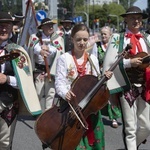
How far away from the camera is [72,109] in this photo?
4.61m

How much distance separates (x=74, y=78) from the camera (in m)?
4.91

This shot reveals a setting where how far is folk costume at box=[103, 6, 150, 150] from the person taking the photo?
5.54 m

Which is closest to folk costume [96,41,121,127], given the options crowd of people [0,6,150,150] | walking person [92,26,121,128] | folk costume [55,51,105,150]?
walking person [92,26,121,128]

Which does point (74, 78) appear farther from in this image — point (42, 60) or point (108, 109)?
point (108, 109)

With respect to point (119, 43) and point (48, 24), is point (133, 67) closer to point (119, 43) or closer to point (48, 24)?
point (119, 43)

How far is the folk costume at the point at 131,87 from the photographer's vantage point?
18.2 feet

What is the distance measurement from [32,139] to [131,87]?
225 centimetres

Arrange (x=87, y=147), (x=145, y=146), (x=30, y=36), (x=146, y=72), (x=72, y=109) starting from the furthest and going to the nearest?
(x=30, y=36), (x=145, y=146), (x=146, y=72), (x=87, y=147), (x=72, y=109)

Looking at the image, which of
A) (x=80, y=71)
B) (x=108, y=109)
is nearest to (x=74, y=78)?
(x=80, y=71)

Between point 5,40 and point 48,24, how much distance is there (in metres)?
3.56

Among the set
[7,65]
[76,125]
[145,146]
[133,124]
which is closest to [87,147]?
[76,125]

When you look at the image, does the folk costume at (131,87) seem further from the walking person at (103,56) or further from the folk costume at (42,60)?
the folk costume at (42,60)

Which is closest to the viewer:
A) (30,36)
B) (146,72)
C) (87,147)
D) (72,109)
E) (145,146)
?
(72,109)

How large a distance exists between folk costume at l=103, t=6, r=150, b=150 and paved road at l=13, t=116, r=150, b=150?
1.14 metres
